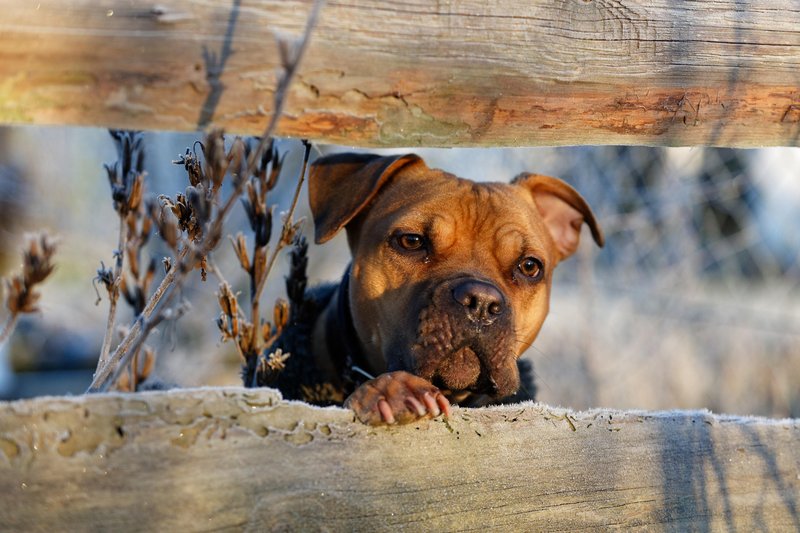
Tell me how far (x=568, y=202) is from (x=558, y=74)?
186cm

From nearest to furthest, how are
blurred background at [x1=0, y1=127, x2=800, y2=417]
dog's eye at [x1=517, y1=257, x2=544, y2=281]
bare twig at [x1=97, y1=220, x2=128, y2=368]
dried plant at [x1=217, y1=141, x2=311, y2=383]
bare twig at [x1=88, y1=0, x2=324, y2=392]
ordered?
bare twig at [x1=88, y1=0, x2=324, y2=392] < bare twig at [x1=97, y1=220, x2=128, y2=368] < dried plant at [x1=217, y1=141, x2=311, y2=383] < dog's eye at [x1=517, y1=257, x2=544, y2=281] < blurred background at [x1=0, y1=127, x2=800, y2=417]

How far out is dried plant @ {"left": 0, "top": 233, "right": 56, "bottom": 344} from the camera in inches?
73.0

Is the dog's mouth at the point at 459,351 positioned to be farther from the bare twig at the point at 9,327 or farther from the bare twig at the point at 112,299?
the bare twig at the point at 9,327

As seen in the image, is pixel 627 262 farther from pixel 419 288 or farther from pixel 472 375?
pixel 472 375

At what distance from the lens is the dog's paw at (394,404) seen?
83.3 inches

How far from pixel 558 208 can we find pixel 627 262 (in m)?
3.75

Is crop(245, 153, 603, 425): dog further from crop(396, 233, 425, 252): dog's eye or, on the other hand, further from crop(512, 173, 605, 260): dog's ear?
crop(512, 173, 605, 260): dog's ear

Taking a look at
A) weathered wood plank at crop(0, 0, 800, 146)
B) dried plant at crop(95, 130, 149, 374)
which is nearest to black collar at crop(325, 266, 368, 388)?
dried plant at crop(95, 130, 149, 374)

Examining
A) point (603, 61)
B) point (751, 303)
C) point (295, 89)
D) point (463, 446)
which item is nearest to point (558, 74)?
point (603, 61)

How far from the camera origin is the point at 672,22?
240cm

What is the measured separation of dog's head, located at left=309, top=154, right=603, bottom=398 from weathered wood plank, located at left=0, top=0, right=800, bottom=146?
848 mm

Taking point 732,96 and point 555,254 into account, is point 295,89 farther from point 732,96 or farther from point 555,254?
point 555,254

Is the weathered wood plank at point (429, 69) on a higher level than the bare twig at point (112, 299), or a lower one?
higher

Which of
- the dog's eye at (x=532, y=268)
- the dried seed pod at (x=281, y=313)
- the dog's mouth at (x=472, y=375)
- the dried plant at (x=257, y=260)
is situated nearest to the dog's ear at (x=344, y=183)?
the dried seed pod at (x=281, y=313)
